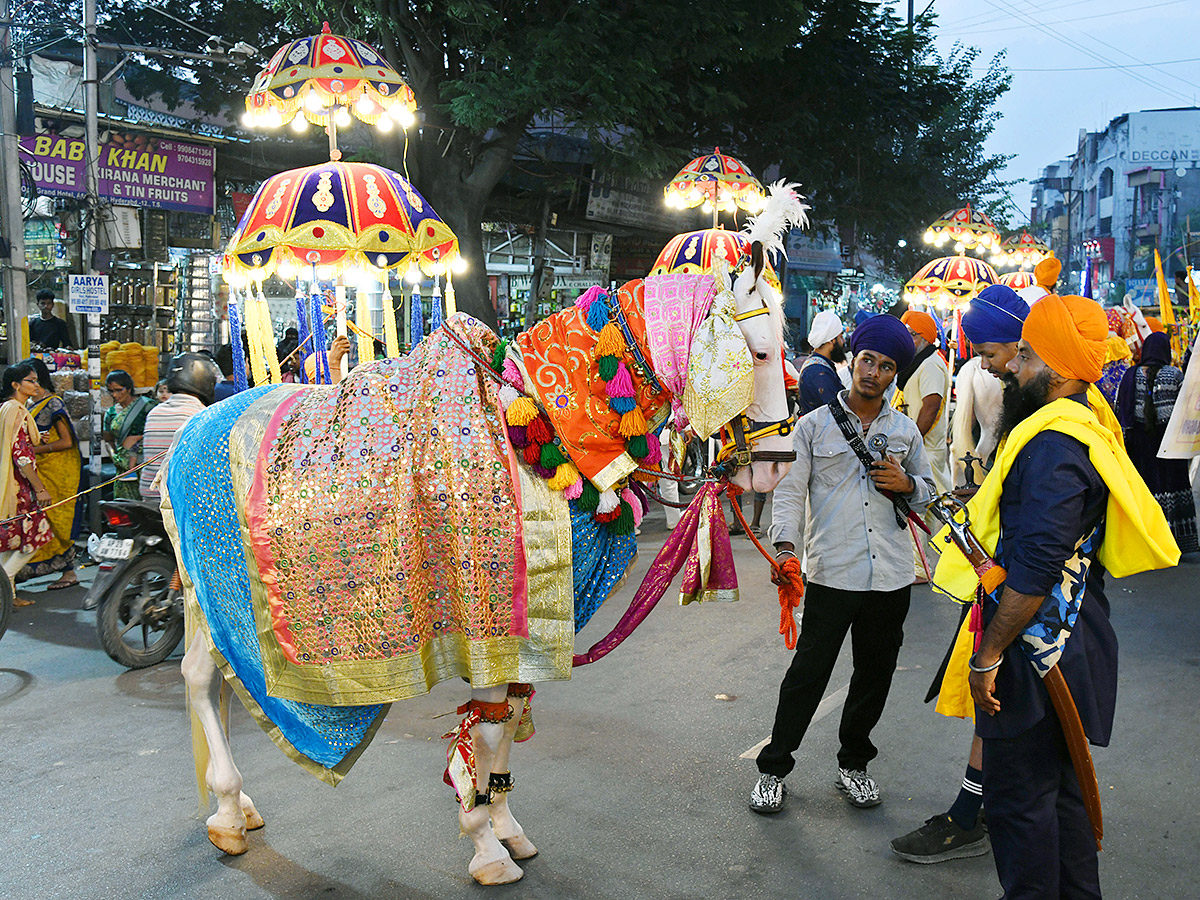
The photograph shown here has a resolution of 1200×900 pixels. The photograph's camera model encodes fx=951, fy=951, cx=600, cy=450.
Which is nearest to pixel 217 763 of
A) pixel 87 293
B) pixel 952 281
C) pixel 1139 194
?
pixel 87 293

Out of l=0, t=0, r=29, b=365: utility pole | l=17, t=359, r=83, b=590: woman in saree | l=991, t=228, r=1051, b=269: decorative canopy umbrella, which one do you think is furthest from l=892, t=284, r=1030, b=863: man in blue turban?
l=991, t=228, r=1051, b=269: decorative canopy umbrella

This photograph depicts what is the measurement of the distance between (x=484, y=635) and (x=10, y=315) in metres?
9.59

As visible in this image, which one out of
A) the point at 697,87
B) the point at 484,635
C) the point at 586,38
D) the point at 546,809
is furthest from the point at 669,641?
the point at 697,87

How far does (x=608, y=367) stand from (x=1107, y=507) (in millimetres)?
1428

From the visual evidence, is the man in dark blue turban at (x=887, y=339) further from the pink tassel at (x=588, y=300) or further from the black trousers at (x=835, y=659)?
the pink tassel at (x=588, y=300)

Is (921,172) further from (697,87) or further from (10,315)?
(10,315)

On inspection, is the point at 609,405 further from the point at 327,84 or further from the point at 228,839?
the point at 327,84

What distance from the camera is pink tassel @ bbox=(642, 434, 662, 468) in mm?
3059

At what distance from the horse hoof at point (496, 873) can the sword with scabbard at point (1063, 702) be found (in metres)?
1.73

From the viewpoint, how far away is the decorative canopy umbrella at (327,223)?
6.79 meters

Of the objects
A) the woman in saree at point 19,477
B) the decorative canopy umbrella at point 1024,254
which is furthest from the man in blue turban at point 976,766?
the decorative canopy umbrella at point 1024,254

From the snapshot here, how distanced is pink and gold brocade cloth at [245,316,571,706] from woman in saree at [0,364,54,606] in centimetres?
435

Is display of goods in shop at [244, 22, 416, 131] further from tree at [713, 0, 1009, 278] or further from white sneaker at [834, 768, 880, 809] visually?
tree at [713, 0, 1009, 278]

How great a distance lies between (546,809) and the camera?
3.64 meters
